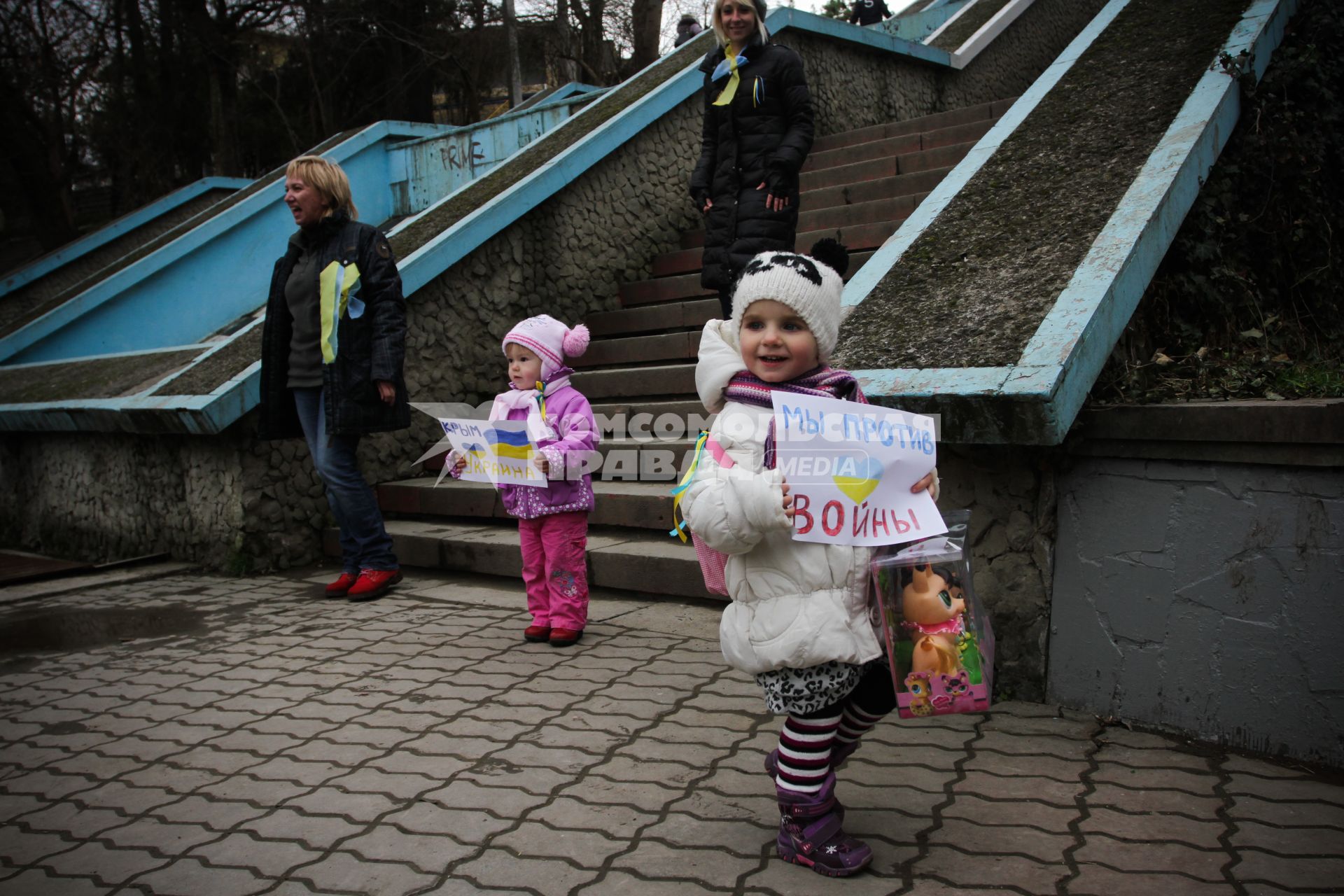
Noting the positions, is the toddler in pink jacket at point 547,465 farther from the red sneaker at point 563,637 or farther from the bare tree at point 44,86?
the bare tree at point 44,86

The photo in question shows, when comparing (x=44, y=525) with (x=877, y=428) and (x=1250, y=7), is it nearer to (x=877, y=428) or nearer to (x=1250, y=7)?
(x=877, y=428)

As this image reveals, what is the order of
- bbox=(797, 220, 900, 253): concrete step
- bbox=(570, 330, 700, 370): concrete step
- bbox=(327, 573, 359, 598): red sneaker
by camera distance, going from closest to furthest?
bbox=(327, 573, 359, 598): red sneaker < bbox=(570, 330, 700, 370): concrete step < bbox=(797, 220, 900, 253): concrete step

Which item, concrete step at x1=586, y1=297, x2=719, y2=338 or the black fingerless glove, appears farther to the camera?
concrete step at x1=586, y1=297, x2=719, y2=338

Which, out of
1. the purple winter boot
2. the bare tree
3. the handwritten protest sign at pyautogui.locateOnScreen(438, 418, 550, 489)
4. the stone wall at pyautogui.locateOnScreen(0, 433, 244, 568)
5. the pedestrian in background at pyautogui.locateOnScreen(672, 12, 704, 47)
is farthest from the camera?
the bare tree

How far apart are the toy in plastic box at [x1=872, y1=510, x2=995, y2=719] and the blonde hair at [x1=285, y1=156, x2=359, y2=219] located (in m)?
3.77

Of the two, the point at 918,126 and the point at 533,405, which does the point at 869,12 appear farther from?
the point at 533,405

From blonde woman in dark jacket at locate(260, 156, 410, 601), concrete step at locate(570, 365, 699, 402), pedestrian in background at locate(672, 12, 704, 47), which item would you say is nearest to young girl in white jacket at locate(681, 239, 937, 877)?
blonde woman in dark jacket at locate(260, 156, 410, 601)

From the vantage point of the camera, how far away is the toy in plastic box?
2211 mm

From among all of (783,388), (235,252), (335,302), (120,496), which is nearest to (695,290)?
(335,302)

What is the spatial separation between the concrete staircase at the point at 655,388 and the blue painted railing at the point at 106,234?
8272 mm

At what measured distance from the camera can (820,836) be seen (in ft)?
7.66

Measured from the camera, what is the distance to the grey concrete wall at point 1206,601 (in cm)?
271

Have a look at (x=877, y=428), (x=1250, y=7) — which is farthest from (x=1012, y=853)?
(x=1250, y=7)

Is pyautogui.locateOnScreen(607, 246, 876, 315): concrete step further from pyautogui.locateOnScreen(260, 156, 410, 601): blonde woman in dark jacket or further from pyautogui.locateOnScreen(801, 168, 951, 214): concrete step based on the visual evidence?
pyautogui.locateOnScreen(260, 156, 410, 601): blonde woman in dark jacket
